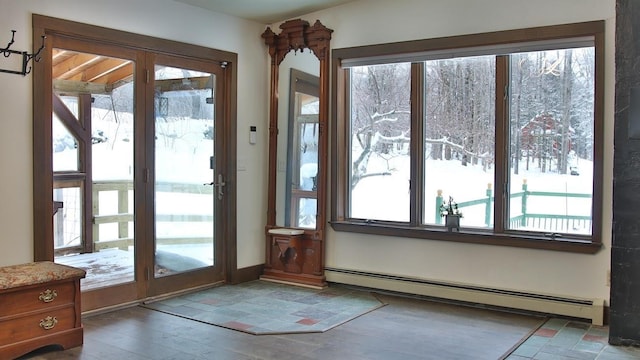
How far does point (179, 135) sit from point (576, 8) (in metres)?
3.37

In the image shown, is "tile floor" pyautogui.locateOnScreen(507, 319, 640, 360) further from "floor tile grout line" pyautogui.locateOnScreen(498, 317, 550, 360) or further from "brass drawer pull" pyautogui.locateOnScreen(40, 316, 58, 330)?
"brass drawer pull" pyautogui.locateOnScreen(40, 316, 58, 330)

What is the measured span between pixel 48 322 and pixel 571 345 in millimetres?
3322

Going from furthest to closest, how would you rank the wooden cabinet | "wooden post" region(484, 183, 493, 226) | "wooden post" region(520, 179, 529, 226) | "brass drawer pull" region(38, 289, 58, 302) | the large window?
the wooden cabinet
"wooden post" region(484, 183, 493, 226)
"wooden post" region(520, 179, 529, 226)
the large window
"brass drawer pull" region(38, 289, 58, 302)

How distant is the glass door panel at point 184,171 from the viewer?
4.94 m

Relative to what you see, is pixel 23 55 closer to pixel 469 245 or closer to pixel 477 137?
pixel 477 137

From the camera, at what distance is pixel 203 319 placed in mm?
4297

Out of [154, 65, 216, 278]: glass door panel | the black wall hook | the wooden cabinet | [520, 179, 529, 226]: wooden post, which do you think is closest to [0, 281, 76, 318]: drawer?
[154, 65, 216, 278]: glass door panel

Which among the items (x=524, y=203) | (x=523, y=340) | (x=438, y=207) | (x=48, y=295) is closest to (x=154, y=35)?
(x=48, y=295)

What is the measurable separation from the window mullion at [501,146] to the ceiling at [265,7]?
1594mm

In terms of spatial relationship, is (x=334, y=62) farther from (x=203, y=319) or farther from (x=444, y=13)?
(x=203, y=319)

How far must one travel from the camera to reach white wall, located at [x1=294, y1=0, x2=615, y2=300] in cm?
418

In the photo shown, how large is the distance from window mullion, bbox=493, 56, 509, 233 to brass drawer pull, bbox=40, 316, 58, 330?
3292 millimetres

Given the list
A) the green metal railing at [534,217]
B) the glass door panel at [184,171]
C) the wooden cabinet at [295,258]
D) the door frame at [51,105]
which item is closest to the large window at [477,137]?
the green metal railing at [534,217]

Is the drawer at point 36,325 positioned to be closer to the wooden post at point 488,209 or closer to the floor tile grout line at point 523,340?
the floor tile grout line at point 523,340
